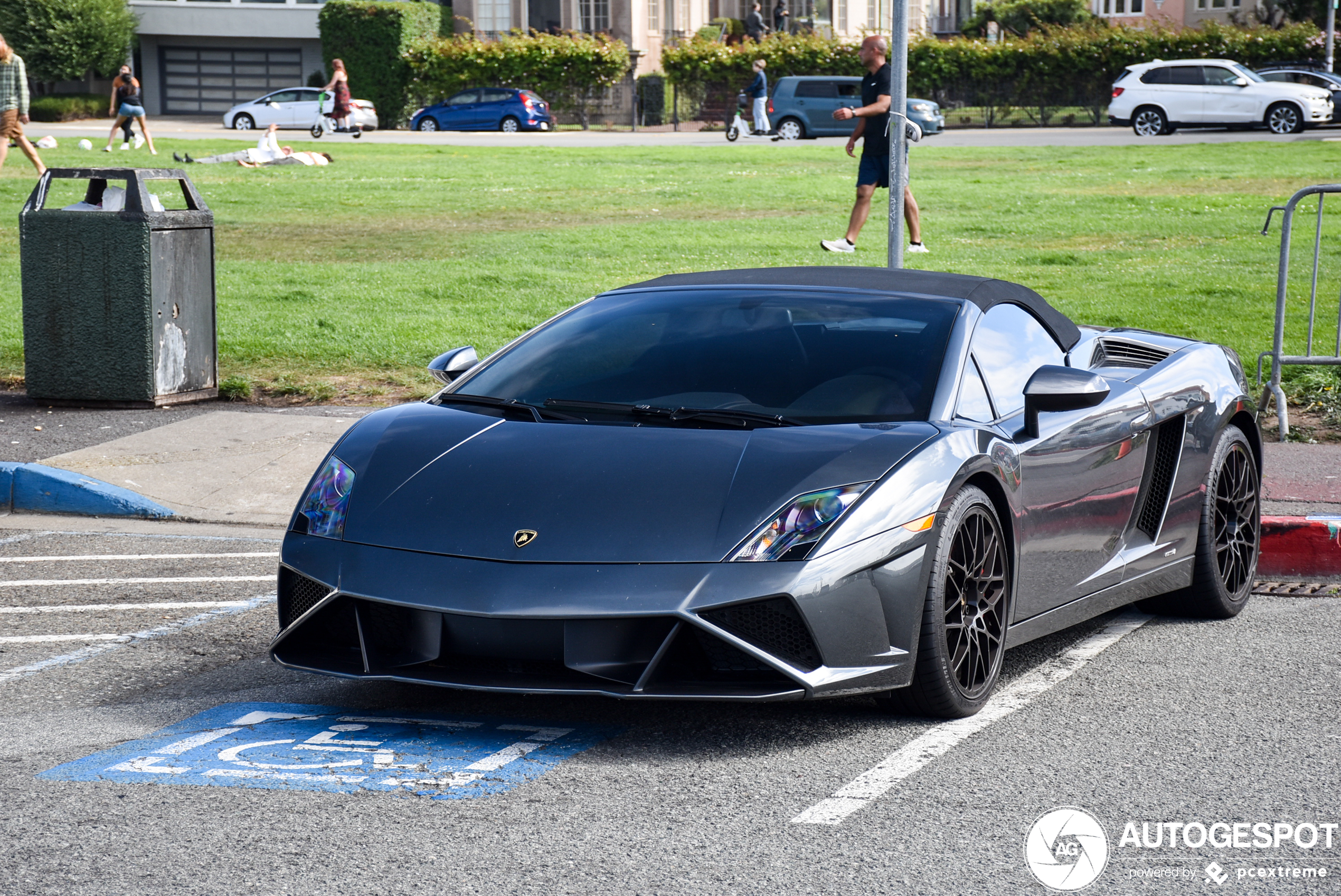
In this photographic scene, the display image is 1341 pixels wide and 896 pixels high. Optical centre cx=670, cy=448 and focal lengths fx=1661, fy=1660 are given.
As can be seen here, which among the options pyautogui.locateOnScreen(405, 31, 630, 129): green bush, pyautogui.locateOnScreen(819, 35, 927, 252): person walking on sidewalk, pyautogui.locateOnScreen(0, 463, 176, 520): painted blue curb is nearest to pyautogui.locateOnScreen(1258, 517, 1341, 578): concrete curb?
pyautogui.locateOnScreen(0, 463, 176, 520): painted blue curb

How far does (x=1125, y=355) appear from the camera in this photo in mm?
6082

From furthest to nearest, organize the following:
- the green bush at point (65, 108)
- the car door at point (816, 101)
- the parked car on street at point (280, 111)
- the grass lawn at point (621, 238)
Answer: the green bush at point (65, 108)
the parked car on street at point (280, 111)
the car door at point (816, 101)
the grass lawn at point (621, 238)

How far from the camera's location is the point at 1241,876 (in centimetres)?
351

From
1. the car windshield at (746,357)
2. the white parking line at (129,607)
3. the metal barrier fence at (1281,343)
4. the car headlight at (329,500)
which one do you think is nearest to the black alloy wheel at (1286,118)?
the metal barrier fence at (1281,343)

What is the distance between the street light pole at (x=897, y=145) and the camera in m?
8.38

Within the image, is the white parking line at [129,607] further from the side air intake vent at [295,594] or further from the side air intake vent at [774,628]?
the side air intake vent at [774,628]

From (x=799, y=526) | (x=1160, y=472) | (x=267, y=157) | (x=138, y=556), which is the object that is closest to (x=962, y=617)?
(x=799, y=526)

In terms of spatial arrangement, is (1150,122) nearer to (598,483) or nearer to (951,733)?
(951,733)

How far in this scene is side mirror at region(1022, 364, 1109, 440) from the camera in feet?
16.3

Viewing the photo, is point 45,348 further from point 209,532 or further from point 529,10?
point 529,10

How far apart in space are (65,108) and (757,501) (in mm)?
49198

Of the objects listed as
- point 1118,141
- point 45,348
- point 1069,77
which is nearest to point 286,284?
point 45,348

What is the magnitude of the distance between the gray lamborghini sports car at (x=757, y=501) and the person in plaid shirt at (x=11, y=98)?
1508 cm

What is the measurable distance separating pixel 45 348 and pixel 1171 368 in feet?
22.4
